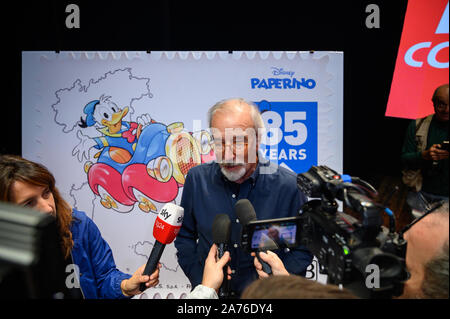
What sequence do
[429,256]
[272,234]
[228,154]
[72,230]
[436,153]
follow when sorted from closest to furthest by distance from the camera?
[429,256]
[272,234]
[72,230]
[228,154]
[436,153]

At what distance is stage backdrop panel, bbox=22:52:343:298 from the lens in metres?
2.16

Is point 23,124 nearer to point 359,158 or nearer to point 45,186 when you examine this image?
point 45,186

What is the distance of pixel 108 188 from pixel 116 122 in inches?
19.6

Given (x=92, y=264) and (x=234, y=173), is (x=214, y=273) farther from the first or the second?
(x=92, y=264)

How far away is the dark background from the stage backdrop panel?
0.73ft

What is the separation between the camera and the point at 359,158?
304 cm

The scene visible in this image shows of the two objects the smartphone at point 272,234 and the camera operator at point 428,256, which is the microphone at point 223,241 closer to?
the smartphone at point 272,234

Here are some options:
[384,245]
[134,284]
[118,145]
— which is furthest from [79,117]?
[384,245]

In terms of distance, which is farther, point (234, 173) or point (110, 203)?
point (110, 203)

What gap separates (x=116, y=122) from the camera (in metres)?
2.24

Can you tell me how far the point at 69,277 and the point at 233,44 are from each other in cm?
193

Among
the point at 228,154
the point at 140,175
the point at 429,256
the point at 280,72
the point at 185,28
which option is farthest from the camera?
the point at 185,28

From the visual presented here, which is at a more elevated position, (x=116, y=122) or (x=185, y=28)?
(x=185, y=28)

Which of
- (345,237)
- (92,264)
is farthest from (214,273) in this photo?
(92,264)
